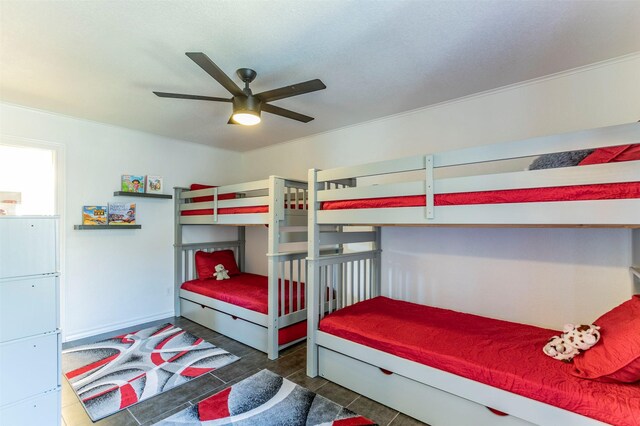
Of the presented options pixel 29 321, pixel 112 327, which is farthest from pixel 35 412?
pixel 112 327

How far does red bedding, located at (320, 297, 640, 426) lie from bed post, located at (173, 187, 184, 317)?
8.34ft

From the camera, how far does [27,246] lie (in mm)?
1562

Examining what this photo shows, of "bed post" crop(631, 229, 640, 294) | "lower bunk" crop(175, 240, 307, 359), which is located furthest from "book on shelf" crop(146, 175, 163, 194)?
"bed post" crop(631, 229, 640, 294)

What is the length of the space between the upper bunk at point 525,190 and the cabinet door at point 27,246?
1.79 m

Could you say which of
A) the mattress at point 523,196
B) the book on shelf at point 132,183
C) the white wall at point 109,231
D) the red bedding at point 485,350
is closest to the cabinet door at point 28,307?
the red bedding at point 485,350

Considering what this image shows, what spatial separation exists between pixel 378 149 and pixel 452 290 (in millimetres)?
1645

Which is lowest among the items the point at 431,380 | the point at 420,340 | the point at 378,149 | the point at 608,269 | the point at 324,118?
the point at 431,380

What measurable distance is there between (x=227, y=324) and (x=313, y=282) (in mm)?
1476

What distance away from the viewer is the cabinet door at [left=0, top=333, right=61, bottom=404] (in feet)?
4.80

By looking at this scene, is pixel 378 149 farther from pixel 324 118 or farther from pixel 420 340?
pixel 420 340

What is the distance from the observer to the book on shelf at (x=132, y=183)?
146 inches

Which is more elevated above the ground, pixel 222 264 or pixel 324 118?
pixel 324 118

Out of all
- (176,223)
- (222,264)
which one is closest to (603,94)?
(222,264)

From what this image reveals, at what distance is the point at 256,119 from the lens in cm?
232
